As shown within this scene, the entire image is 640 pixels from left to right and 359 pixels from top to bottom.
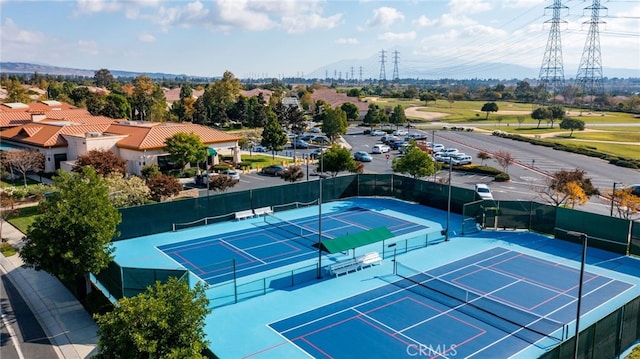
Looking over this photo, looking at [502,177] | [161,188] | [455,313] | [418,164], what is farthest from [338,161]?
[455,313]

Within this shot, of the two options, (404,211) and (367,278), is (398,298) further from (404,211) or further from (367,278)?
(404,211)

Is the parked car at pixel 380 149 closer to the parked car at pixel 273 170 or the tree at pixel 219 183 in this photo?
the parked car at pixel 273 170

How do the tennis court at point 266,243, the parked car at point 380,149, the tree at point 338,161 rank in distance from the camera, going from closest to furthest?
the tennis court at point 266,243 → the tree at point 338,161 → the parked car at point 380,149

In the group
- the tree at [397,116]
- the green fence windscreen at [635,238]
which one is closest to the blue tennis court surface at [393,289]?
the green fence windscreen at [635,238]

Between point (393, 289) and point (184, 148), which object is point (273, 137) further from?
point (393, 289)

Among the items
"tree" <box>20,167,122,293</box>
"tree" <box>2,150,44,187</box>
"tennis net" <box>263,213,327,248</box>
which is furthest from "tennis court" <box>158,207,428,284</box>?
"tree" <box>2,150,44,187</box>

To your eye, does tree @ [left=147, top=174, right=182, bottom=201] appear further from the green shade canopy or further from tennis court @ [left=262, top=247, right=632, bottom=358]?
tennis court @ [left=262, top=247, right=632, bottom=358]

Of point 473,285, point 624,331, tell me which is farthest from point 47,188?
point 624,331
